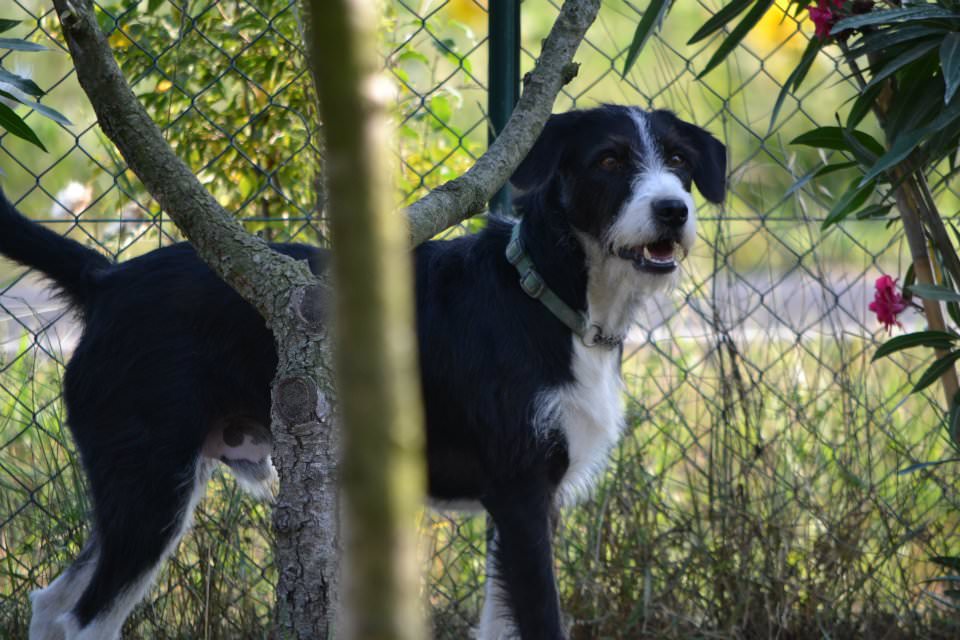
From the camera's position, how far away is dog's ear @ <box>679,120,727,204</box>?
288cm

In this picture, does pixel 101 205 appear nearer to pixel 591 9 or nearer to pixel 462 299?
pixel 462 299

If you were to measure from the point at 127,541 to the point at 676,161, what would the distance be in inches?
63.3

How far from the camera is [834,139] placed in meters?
2.52

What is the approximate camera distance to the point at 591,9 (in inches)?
69.7

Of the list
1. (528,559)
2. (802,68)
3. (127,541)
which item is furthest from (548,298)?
(127,541)

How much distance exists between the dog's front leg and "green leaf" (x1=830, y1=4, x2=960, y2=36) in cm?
123

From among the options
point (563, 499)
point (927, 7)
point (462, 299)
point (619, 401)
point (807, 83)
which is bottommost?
point (563, 499)

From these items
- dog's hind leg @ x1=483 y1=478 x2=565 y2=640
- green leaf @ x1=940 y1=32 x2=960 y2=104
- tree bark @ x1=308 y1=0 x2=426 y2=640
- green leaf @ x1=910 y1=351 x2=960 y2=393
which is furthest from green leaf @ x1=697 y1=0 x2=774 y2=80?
tree bark @ x1=308 y1=0 x2=426 y2=640

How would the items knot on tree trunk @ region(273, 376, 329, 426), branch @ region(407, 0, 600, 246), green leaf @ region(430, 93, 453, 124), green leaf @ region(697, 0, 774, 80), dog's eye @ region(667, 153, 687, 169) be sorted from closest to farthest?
knot on tree trunk @ region(273, 376, 329, 426) < branch @ region(407, 0, 600, 246) < green leaf @ region(697, 0, 774, 80) < dog's eye @ region(667, 153, 687, 169) < green leaf @ region(430, 93, 453, 124)

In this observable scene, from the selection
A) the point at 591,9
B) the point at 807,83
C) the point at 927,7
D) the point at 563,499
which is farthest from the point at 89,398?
the point at 807,83

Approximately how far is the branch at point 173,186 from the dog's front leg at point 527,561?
119 centimetres

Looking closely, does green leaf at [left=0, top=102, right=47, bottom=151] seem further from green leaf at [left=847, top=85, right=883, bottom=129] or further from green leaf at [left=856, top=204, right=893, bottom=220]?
green leaf at [left=856, top=204, right=893, bottom=220]

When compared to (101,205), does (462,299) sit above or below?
below

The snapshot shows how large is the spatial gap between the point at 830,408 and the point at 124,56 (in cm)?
212
